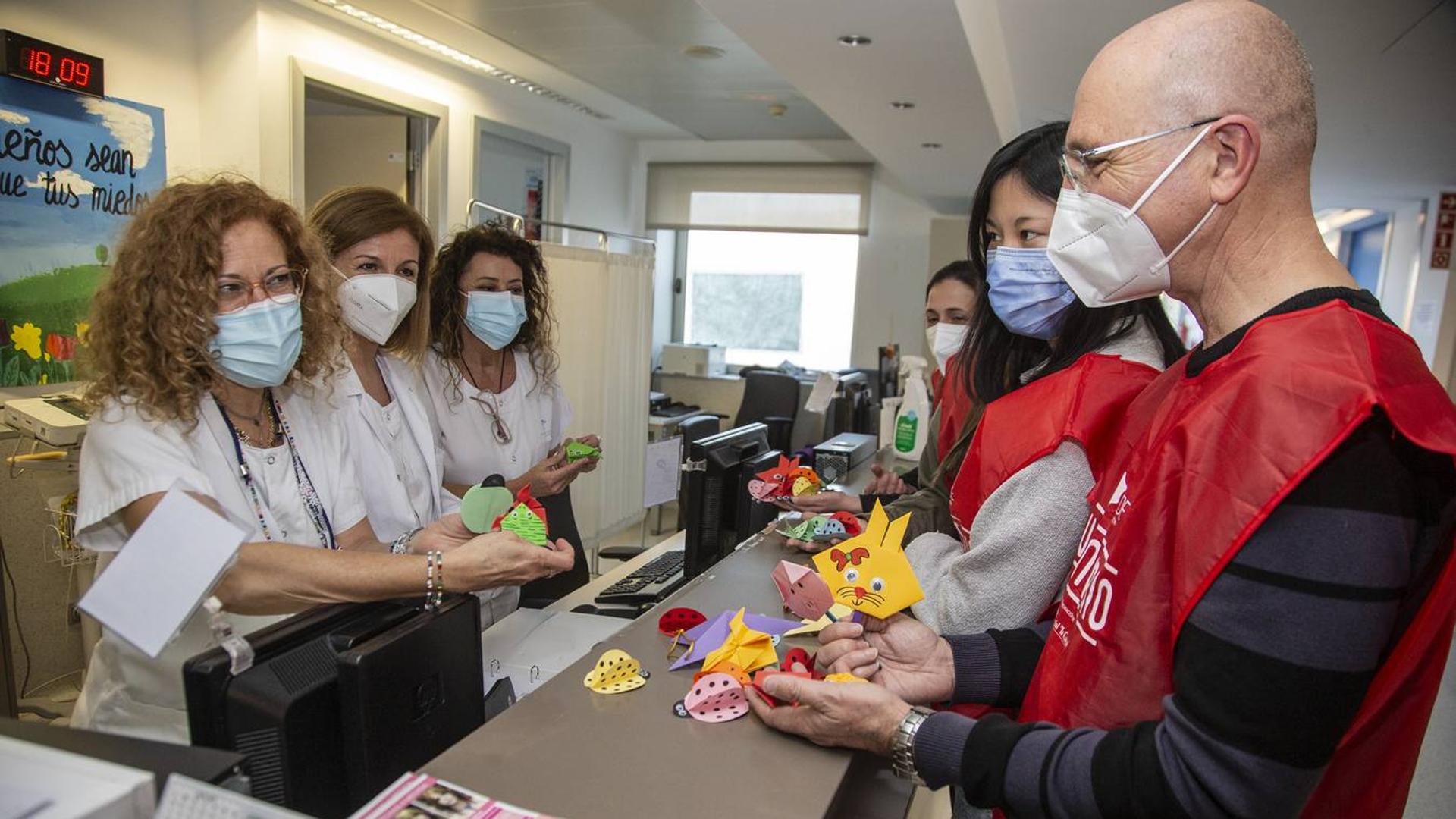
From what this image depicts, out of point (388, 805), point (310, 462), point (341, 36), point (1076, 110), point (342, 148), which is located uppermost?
point (341, 36)

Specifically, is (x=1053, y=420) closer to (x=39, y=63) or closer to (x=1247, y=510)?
(x=1247, y=510)

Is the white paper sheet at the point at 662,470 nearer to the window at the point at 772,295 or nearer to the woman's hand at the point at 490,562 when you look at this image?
the woman's hand at the point at 490,562

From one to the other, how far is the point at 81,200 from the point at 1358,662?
171 inches

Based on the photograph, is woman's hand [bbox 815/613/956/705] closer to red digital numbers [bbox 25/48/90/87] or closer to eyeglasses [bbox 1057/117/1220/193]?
eyeglasses [bbox 1057/117/1220/193]

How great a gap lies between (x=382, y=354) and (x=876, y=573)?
1653 millimetres

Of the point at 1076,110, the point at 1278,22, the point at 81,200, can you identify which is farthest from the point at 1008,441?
the point at 81,200

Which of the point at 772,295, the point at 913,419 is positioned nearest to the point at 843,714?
the point at 913,419

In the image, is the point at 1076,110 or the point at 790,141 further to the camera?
the point at 790,141

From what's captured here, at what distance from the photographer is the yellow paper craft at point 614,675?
3.64ft

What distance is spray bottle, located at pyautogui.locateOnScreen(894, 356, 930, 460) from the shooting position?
3414 mm

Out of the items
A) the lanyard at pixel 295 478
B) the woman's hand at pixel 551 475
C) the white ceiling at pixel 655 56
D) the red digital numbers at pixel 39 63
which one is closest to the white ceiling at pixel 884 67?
the white ceiling at pixel 655 56

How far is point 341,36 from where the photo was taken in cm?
460

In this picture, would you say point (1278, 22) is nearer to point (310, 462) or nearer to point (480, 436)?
point (310, 462)

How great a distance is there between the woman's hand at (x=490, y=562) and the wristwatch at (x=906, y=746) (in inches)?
25.0
